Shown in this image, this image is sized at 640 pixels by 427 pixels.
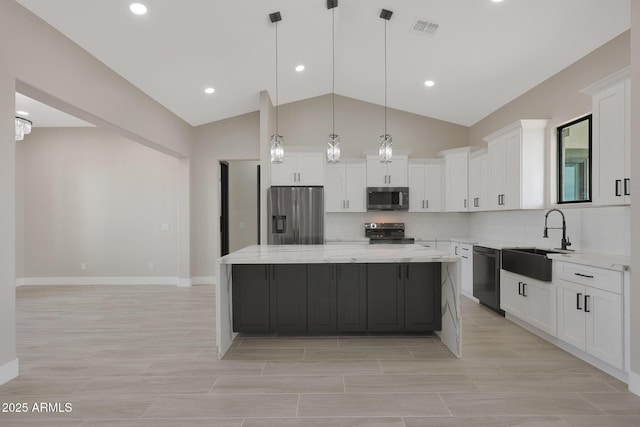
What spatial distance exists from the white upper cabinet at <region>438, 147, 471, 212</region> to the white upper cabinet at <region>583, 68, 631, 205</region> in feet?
9.43

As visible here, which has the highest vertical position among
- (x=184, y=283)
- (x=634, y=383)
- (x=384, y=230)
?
(x=384, y=230)

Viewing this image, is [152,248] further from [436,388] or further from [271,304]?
[436,388]

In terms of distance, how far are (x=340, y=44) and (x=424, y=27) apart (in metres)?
1.20

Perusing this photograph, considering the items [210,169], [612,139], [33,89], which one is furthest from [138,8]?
[612,139]

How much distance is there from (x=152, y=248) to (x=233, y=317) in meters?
3.75

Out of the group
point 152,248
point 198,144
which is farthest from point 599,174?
point 152,248

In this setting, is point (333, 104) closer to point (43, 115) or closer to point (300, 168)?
point (300, 168)

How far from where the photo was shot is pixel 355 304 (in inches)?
145

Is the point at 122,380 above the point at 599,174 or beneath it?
beneath

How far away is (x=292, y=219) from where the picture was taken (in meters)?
5.84

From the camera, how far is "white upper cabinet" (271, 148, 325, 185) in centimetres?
611

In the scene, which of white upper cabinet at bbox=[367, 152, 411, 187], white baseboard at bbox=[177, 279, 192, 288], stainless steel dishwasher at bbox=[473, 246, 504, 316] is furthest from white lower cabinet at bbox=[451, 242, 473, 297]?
white baseboard at bbox=[177, 279, 192, 288]

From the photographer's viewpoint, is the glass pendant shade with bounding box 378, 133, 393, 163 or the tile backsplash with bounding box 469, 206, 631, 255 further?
the glass pendant shade with bounding box 378, 133, 393, 163

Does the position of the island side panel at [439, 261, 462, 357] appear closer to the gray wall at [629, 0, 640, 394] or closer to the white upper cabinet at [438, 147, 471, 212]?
the gray wall at [629, 0, 640, 394]
